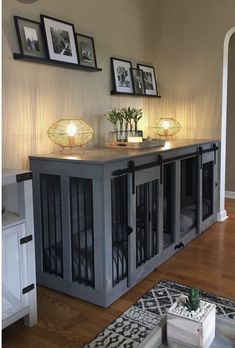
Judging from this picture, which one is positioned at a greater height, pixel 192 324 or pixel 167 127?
pixel 167 127

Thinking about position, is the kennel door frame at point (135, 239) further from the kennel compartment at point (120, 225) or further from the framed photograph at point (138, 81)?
the framed photograph at point (138, 81)

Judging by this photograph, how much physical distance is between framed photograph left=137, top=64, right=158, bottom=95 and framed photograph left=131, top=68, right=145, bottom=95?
0.07m

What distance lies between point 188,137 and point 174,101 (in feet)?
1.42

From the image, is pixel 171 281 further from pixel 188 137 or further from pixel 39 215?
pixel 188 137

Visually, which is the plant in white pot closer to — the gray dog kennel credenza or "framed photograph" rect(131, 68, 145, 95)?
the gray dog kennel credenza

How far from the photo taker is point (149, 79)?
3.72m

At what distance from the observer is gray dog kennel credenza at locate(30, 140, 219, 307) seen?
2107 millimetres

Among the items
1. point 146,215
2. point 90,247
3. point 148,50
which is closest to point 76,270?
point 90,247

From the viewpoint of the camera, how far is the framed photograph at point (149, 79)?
3639 millimetres

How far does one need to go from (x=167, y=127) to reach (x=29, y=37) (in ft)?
5.74

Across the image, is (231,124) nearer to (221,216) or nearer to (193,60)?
(193,60)

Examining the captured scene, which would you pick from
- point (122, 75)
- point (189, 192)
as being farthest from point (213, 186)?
point (122, 75)

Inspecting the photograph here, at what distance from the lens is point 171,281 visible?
2.46 meters

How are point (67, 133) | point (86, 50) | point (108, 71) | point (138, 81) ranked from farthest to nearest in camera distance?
1. point (138, 81)
2. point (108, 71)
3. point (86, 50)
4. point (67, 133)
